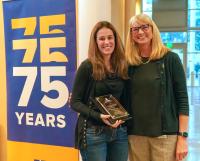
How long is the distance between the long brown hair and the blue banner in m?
0.80

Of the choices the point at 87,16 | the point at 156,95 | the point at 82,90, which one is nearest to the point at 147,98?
the point at 156,95

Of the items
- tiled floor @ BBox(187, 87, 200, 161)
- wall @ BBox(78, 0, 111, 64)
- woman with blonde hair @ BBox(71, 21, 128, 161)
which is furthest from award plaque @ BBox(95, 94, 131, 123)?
tiled floor @ BBox(187, 87, 200, 161)

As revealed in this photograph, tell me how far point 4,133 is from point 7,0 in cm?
145

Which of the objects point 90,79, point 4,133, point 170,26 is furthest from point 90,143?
point 170,26

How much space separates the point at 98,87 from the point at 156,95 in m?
0.40

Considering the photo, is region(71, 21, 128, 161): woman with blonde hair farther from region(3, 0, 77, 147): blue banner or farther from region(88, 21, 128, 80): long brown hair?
region(3, 0, 77, 147): blue banner

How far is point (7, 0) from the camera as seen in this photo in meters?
3.19

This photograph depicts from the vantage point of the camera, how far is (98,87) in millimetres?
2127

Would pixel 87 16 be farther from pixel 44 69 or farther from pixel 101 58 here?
pixel 101 58

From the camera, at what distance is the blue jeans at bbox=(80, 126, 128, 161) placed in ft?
7.04

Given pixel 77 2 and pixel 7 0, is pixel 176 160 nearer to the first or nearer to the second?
pixel 77 2

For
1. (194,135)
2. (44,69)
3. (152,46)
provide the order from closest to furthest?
(152,46), (44,69), (194,135)

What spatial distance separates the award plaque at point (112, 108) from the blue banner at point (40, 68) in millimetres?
927

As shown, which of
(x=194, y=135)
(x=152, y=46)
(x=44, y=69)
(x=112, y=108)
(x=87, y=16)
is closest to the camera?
(x=112, y=108)
